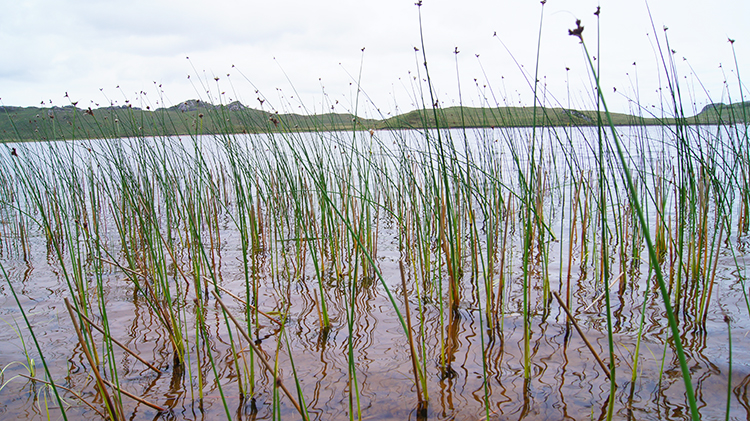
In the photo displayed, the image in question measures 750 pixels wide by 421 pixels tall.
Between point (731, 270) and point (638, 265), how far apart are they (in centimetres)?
49

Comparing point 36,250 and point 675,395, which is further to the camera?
point 36,250

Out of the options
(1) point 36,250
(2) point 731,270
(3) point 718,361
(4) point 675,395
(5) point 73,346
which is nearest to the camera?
(4) point 675,395

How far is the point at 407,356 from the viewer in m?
1.76

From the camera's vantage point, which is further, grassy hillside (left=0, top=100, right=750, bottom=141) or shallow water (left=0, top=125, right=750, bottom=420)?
grassy hillside (left=0, top=100, right=750, bottom=141)

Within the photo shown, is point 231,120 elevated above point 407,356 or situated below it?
above

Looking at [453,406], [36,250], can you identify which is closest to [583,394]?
[453,406]

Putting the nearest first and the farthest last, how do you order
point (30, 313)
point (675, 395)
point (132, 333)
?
1. point (675, 395)
2. point (132, 333)
3. point (30, 313)

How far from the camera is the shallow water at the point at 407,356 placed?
1411 mm

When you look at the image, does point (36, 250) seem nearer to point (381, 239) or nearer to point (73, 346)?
point (73, 346)

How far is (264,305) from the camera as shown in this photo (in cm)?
235

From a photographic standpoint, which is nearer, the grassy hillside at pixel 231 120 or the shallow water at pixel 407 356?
the shallow water at pixel 407 356

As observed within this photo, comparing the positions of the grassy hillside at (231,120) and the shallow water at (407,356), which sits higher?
the grassy hillside at (231,120)

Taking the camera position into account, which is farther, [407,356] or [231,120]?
[231,120]

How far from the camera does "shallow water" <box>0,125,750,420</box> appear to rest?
141 cm
